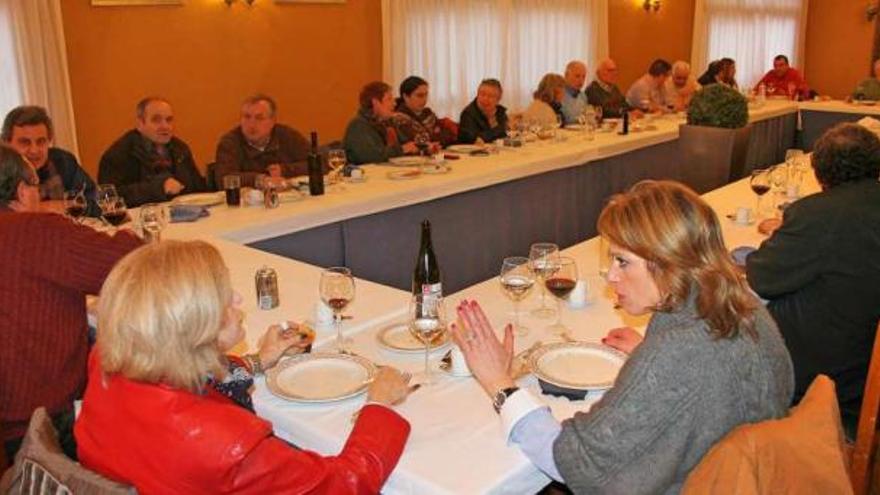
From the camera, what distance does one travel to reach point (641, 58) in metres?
10.7

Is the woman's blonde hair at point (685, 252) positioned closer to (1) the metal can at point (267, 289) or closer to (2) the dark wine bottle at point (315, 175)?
(1) the metal can at point (267, 289)

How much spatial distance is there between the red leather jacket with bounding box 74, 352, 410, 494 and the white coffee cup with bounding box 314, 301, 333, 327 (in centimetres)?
77

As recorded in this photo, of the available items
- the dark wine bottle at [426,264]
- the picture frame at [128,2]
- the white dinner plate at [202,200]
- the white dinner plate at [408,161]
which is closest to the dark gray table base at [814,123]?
the white dinner plate at [408,161]

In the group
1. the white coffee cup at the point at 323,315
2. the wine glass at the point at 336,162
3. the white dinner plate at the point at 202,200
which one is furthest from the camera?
the wine glass at the point at 336,162

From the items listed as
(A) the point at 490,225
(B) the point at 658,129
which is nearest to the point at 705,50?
(B) the point at 658,129

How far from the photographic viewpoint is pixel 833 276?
2396 millimetres

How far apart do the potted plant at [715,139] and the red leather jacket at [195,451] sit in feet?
14.9

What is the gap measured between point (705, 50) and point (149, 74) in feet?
27.2

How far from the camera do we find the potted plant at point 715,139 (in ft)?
17.8

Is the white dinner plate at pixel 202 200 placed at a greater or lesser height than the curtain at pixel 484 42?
lesser

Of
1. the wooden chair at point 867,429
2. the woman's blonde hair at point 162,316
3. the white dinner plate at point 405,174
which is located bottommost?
the wooden chair at point 867,429

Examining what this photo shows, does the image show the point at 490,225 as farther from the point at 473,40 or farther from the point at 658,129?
the point at 473,40

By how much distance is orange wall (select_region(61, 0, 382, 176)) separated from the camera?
5.61m

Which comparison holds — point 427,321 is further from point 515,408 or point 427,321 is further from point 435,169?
point 435,169
